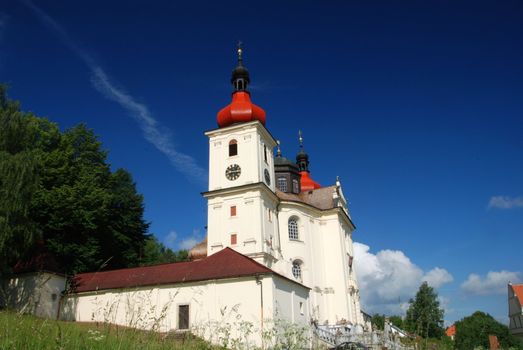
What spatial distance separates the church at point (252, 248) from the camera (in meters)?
24.5

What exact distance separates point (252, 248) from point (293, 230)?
6298 millimetres

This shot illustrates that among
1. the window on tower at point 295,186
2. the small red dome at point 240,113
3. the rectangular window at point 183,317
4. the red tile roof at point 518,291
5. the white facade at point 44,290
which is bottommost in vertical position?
the rectangular window at point 183,317

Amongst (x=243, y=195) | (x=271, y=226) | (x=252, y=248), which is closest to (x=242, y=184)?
(x=243, y=195)

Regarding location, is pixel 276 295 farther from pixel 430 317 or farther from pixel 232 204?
pixel 430 317

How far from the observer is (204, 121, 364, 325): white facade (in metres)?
33.7

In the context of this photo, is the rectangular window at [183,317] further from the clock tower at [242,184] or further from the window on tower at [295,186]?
the window on tower at [295,186]

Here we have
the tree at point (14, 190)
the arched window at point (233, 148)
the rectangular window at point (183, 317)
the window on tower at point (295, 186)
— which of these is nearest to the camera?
the tree at point (14, 190)

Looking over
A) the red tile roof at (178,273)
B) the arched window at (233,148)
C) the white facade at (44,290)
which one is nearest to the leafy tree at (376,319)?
the red tile roof at (178,273)

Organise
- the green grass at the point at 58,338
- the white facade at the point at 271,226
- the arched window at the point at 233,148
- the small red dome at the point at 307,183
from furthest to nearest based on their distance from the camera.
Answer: the small red dome at the point at 307,183 < the arched window at the point at 233,148 < the white facade at the point at 271,226 < the green grass at the point at 58,338

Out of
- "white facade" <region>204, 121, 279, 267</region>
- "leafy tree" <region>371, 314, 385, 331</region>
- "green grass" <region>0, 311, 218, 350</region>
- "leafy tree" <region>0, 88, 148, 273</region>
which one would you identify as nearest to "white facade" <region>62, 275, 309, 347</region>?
"leafy tree" <region>0, 88, 148, 273</region>

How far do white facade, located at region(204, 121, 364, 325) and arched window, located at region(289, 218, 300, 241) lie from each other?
0.18 metres

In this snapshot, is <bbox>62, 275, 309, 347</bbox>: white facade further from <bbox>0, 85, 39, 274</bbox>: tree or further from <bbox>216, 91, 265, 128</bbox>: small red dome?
<bbox>216, 91, 265, 128</bbox>: small red dome

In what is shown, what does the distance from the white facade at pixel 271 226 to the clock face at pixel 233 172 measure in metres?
0.19

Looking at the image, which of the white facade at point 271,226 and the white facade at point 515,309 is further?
the white facade at point 515,309
